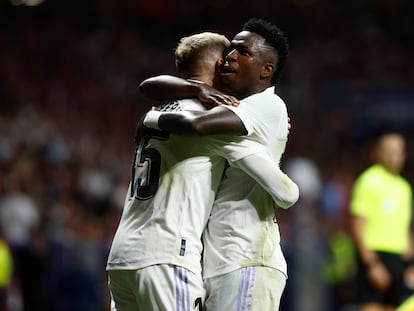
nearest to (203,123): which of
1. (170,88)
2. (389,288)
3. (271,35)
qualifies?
(170,88)

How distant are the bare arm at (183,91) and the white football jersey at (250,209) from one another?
0.10 metres

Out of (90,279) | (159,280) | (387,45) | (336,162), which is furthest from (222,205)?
(387,45)

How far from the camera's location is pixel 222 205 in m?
4.37

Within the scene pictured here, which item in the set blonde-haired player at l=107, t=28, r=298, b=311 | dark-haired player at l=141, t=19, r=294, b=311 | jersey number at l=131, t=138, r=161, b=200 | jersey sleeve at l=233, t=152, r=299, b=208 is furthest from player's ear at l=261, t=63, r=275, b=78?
jersey number at l=131, t=138, r=161, b=200

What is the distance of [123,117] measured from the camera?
1727 cm

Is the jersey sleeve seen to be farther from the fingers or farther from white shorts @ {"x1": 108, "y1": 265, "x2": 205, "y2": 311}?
white shorts @ {"x1": 108, "y1": 265, "x2": 205, "y2": 311}

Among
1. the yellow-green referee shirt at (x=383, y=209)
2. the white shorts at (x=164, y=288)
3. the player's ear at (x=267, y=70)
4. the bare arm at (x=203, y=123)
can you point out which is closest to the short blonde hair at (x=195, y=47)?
the player's ear at (x=267, y=70)

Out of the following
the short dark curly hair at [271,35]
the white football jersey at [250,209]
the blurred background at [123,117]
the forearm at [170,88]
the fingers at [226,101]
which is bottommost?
the blurred background at [123,117]

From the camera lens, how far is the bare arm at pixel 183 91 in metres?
4.25

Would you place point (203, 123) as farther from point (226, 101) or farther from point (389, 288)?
point (389, 288)

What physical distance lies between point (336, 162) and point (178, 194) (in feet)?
40.5

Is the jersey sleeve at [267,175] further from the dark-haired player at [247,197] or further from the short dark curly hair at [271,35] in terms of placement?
the short dark curly hair at [271,35]

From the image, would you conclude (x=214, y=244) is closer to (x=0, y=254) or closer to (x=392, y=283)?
(x=392, y=283)

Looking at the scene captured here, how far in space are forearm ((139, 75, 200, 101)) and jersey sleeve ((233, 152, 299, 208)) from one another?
0.39 metres
